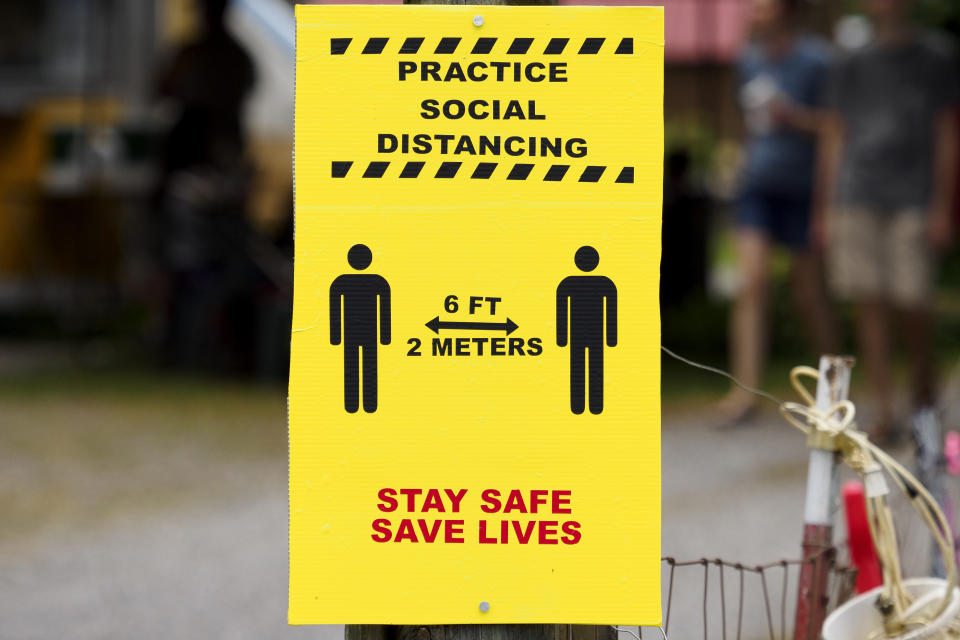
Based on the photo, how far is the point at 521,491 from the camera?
2.03m

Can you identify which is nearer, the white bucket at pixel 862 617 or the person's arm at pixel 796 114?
the white bucket at pixel 862 617

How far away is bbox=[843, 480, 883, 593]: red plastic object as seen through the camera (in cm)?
271

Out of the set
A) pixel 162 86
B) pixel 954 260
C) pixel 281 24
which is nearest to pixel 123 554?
pixel 162 86

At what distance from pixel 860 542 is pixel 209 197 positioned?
5.95 metres

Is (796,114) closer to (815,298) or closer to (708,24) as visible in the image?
(815,298)

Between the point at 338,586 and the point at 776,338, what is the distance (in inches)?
341

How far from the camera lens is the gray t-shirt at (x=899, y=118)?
248 inches

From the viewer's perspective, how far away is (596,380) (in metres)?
2.02

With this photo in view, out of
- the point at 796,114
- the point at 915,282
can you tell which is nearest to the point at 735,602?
the point at 915,282

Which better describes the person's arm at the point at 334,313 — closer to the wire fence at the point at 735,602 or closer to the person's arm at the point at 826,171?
the wire fence at the point at 735,602

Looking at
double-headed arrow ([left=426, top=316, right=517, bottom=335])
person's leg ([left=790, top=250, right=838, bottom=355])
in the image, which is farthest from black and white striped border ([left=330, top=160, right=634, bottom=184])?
person's leg ([left=790, top=250, right=838, bottom=355])

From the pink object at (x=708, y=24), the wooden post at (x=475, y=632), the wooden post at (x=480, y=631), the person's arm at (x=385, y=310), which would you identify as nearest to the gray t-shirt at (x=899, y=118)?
the pink object at (x=708, y=24)


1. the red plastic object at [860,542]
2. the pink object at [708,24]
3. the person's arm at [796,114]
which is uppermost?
the pink object at [708,24]

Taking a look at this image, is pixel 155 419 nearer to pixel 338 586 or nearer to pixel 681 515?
pixel 681 515
